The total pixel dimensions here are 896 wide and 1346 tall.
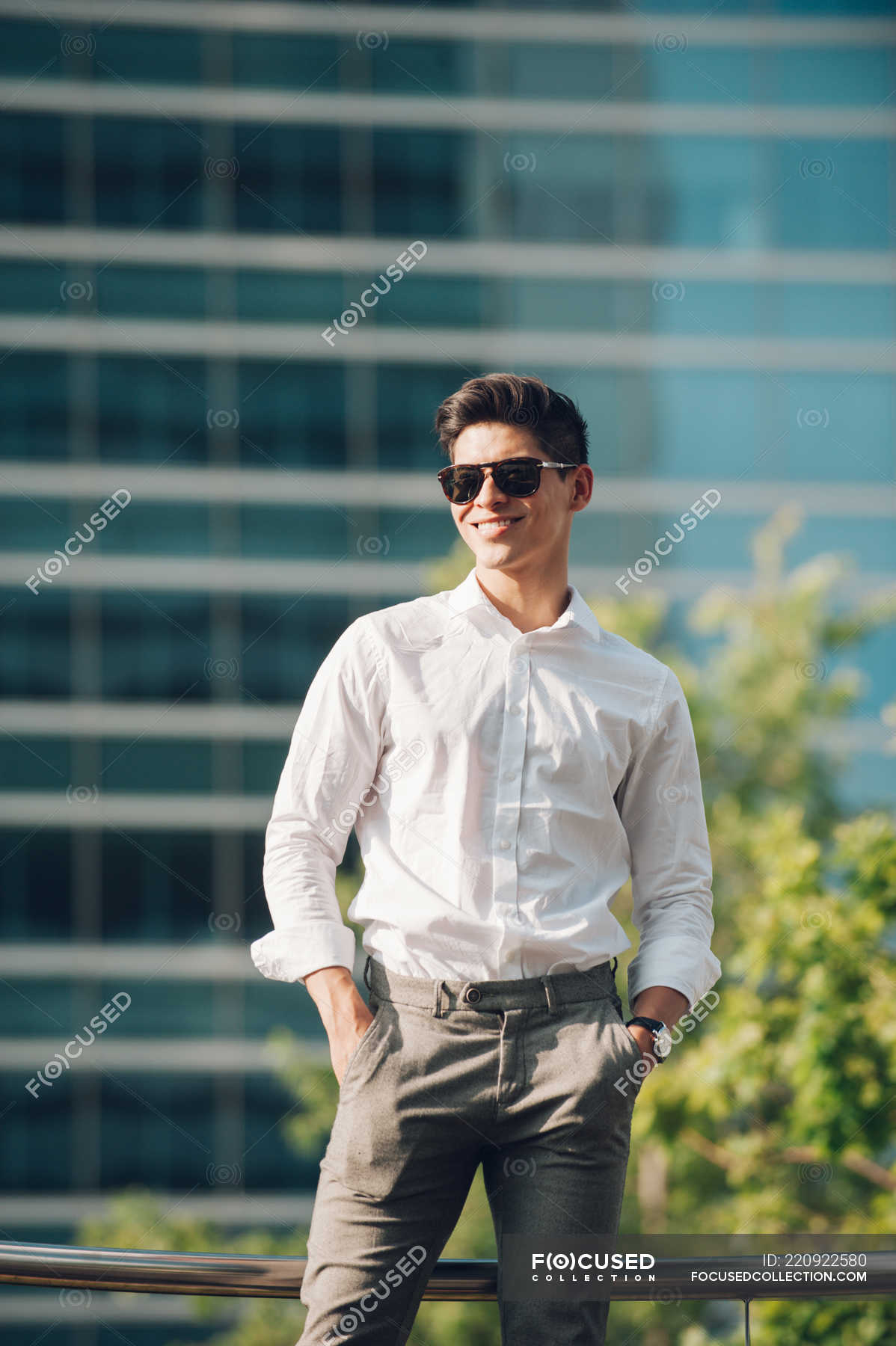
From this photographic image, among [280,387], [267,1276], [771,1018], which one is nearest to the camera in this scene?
[267,1276]

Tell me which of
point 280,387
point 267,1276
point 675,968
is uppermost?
point 280,387

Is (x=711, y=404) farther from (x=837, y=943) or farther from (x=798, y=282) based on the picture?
(x=837, y=943)

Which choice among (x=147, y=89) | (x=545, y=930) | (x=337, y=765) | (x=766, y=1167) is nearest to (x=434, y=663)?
(x=337, y=765)

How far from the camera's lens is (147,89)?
28.2 m

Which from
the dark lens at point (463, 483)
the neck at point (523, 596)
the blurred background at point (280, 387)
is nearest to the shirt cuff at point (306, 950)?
the neck at point (523, 596)

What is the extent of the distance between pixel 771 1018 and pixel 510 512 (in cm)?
421

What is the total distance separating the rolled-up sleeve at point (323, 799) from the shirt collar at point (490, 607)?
16 cm

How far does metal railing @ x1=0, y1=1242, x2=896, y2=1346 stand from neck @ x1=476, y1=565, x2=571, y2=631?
0.92 metres

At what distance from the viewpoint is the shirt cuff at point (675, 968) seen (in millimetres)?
1951

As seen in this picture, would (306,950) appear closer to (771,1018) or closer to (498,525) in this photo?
(498,525)

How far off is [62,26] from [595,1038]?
31.8 meters

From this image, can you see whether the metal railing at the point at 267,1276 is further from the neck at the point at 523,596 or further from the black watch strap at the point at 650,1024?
the neck at the point at 523,596

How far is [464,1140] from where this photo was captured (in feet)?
5.90

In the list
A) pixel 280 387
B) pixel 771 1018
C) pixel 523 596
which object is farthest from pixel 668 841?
pixel 280 387
